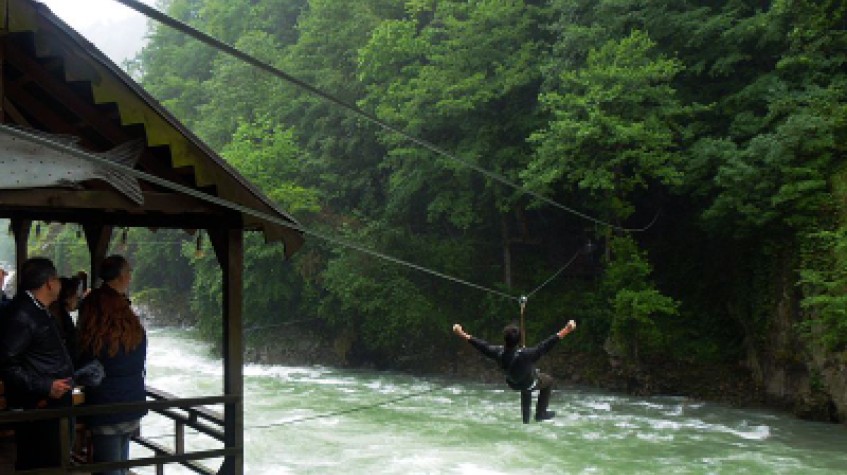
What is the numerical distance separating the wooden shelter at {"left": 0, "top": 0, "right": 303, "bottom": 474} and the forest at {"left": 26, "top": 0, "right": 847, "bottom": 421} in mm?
6007

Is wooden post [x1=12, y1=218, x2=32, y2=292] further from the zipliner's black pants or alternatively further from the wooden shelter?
the zipliner's black pants

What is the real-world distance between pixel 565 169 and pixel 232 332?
46.9ft

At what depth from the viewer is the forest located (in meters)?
16.6

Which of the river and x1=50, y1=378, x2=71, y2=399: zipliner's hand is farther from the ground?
x1=50, y1=378, x2=71, y2=399: zipliner's hand


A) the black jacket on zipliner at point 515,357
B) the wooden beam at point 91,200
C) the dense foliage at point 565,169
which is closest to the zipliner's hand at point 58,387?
the wooden beam at point 91,200

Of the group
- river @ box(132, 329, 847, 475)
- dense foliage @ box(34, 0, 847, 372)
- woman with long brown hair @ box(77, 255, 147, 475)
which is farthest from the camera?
dense foliage @ box(34, 0, 847, 372)

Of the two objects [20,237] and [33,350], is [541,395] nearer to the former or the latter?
[20,237]

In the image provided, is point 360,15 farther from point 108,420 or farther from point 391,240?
point 108,420

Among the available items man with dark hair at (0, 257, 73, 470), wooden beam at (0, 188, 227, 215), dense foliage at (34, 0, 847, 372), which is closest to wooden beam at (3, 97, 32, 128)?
wooden beam at (0, 188, 227, 215)

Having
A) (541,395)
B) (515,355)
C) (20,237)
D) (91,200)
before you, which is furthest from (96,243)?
(541,395)

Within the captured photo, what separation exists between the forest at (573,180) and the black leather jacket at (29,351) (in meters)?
7.37

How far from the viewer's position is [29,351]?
4473 mm

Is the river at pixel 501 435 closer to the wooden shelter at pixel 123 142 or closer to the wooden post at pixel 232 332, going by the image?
the wooden post at pixel 232 332

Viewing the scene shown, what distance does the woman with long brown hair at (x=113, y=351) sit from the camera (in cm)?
495
